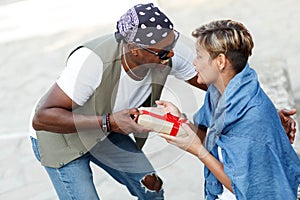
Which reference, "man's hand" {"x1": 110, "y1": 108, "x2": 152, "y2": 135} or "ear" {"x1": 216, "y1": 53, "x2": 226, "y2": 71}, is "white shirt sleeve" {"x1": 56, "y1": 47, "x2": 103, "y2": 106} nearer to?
"man's hand" {"x1": 110, "y1": 108, "x2": 152, "y2": 135}

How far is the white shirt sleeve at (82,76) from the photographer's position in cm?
237

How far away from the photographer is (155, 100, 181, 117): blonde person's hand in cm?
235

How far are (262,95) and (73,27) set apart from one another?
402 cm

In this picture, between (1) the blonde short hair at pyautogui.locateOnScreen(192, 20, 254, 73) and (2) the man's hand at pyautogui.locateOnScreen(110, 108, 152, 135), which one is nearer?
(1) the blonde short hair at pyautogui.locateOnScreen(192, 20, 254, 73)

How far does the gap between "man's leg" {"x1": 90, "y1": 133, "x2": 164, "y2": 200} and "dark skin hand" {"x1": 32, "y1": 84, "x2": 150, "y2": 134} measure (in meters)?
0.24

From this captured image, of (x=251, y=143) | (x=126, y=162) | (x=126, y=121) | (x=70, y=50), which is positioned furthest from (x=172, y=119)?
(x=70, y=50)

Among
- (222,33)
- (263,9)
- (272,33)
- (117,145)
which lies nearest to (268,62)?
(272,33)

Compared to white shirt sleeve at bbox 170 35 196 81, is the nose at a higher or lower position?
higher

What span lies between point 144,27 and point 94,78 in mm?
261

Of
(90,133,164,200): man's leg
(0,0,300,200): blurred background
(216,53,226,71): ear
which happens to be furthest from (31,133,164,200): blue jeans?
(0,0,300,200): blurred background

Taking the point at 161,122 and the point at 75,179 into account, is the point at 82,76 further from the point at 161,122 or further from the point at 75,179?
the point at 75,179

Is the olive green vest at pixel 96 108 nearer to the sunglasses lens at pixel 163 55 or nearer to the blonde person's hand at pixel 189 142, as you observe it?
the sunglasses lens at pixel 163 55

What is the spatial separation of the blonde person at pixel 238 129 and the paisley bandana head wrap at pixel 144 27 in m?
0.12

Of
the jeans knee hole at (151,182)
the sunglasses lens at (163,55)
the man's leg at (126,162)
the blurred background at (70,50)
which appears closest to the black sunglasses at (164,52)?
the sunglasses lens at (163,55)
